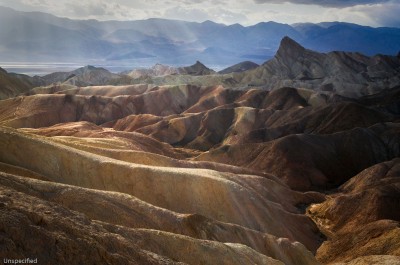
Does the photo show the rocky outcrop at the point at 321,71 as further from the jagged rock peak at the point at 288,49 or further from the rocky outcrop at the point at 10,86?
the rocky outcrop at the point at 10,86

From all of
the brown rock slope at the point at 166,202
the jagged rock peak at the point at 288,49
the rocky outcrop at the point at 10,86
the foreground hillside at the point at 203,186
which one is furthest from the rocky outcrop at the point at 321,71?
the brown rock slope at the point at 166,202

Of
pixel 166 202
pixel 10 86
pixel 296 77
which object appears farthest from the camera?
pixel 296 77

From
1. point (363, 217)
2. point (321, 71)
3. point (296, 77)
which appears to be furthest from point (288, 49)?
point (363, 217)

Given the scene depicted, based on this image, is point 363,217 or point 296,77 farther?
point 296,77

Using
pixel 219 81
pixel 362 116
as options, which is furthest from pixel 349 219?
pixel 219 81

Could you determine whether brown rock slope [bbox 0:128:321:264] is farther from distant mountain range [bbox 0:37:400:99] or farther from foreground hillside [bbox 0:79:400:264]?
distant mountain range [bbox 0:37:400:99]

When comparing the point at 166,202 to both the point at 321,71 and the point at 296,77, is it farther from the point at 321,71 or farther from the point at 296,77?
the point at 321,71

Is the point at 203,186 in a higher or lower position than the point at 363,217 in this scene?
higher

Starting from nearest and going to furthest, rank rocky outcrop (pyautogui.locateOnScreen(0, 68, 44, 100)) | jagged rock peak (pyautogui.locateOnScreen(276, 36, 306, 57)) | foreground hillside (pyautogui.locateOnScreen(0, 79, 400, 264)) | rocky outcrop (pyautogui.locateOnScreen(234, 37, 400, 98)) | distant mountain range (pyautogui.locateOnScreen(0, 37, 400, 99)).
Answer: foreground hillside (pyautogui.locateOnScreen(0, 79, 400, 264))
rocky outcrop (pyautogui.locateOnScreen(0, 68, 44, 100))
distant mountain range (pyautogui.locateOnScreen(0, 37, 400, 99))
rocky outcrop (pyautogui.locateOnScreen(234, 37, 400, 98))
jagged rock peak (pyautogui.locateOnScreen(276, 36, 306, 57))

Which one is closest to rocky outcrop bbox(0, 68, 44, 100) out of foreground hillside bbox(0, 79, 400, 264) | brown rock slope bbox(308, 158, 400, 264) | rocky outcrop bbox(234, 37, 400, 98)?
foreground hillside bbox(0, 79, 400, 264)
